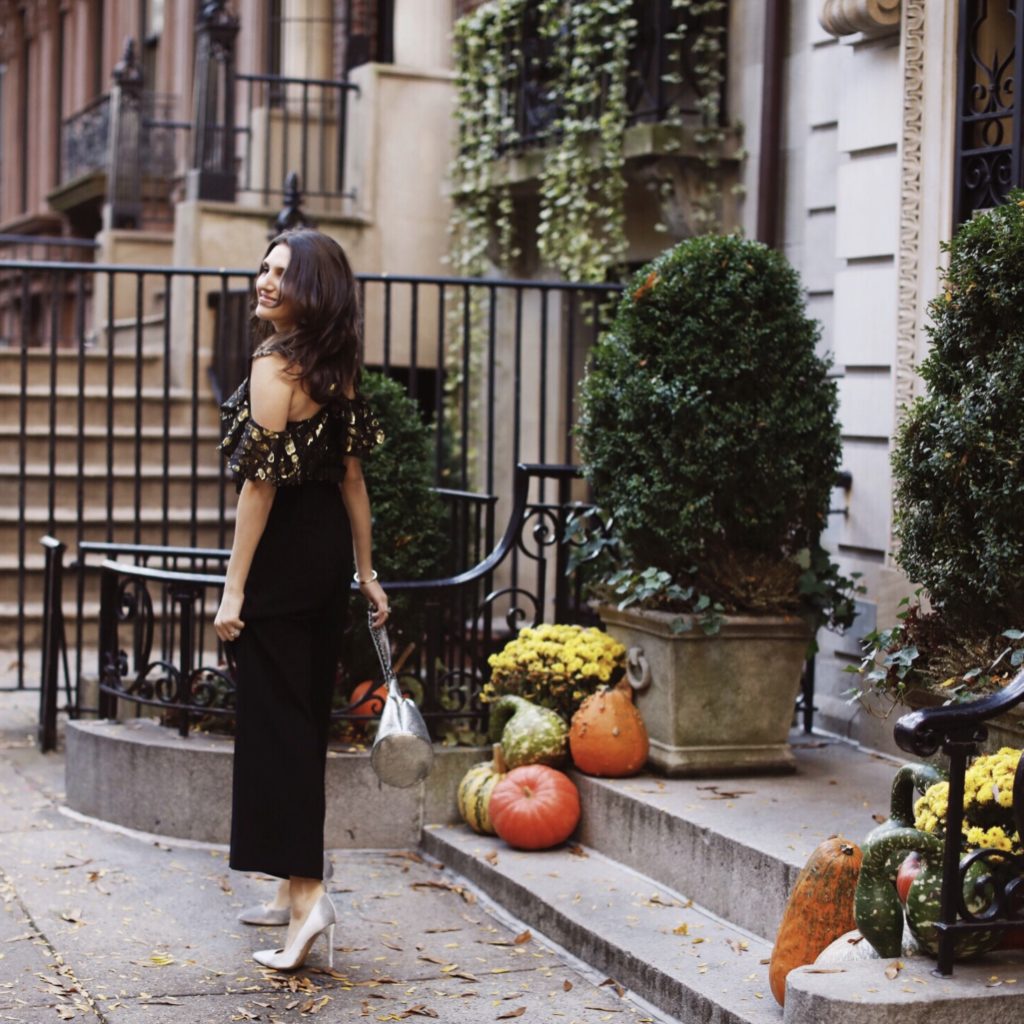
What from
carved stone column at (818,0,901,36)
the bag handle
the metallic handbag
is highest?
carved stone column at (818,0,901,36)

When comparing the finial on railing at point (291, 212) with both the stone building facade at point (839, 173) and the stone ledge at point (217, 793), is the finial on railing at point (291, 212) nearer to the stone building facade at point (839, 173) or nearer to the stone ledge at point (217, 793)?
the stone building facade at point (839, 173)

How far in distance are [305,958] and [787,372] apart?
2.58 meters

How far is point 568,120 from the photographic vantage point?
397 inches

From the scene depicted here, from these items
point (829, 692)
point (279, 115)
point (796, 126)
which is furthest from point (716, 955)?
point (279, 115)

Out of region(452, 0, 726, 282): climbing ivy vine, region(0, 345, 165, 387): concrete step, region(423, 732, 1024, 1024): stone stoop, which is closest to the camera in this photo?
region(423, 732, 1024, 1024): stone stoop

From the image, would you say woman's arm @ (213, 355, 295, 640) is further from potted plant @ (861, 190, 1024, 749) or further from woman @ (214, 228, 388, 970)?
potted plant @ (861, 190, 1024, 749)

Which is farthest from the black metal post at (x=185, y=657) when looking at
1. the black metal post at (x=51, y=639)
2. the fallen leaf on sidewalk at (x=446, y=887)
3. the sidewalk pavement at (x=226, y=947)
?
the fallen leaf on sidewalk at (x=446, y=887)

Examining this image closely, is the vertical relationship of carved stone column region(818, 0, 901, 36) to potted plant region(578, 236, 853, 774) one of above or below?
above

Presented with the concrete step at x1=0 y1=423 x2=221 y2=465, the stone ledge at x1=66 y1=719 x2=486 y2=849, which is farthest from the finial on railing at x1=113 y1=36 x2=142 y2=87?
the stone ledge at x1=66 y1=719 x2=486 y2=849

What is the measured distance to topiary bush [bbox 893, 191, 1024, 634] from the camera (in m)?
4.74

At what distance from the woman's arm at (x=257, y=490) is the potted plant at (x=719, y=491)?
1621 mm

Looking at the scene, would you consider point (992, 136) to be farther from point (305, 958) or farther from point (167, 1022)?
point (167, 1022)

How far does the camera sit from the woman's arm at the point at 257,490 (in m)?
4.80

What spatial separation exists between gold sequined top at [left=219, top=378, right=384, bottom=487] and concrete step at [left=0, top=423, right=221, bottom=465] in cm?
582
